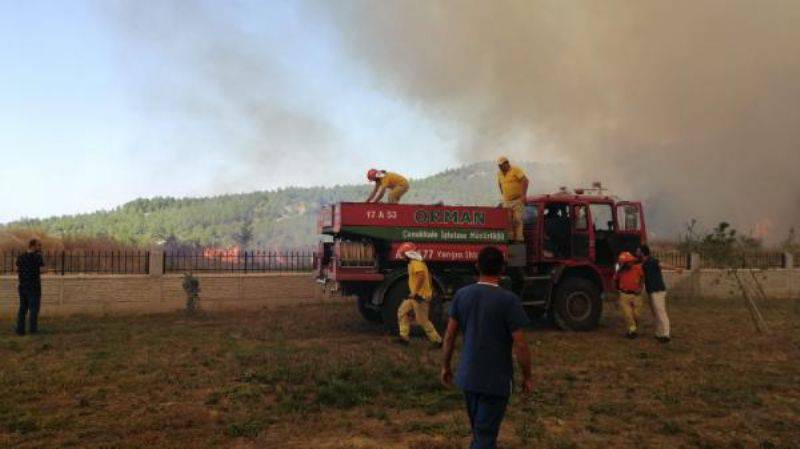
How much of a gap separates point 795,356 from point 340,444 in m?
7.82

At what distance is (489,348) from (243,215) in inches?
3844

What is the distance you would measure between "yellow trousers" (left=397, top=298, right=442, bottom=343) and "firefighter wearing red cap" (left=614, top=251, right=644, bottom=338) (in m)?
3.74

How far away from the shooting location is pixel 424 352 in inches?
365

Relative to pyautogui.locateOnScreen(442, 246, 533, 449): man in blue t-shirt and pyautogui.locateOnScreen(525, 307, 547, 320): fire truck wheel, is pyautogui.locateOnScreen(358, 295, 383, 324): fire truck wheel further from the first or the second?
pyautogui.locateOnScreen(442, 246, 533, 449): man in blue t-shirt

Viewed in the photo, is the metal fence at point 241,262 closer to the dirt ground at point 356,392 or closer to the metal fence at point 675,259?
the dirt ground at point 356,392

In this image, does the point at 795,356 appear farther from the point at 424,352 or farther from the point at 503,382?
the point at 503,382

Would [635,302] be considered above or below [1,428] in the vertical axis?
above

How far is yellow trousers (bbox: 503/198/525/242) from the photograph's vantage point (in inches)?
451

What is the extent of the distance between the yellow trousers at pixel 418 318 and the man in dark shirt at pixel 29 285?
260 inches

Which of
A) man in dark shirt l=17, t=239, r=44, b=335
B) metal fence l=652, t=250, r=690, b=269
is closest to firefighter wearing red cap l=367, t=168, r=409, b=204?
man in dark shirt l=17, t=239, r=44, b=335

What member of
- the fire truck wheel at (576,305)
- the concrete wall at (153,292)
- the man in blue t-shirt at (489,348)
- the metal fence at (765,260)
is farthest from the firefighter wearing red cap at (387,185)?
the metal fence at (765,260)

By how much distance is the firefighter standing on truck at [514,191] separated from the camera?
37.0 ft

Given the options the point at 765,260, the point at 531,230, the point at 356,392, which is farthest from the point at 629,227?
the point at 765,260

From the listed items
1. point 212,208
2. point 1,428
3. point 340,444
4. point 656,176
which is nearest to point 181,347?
point 1,428
